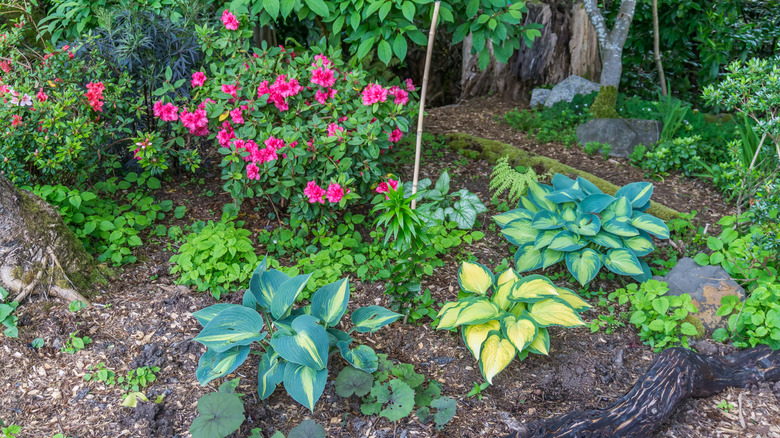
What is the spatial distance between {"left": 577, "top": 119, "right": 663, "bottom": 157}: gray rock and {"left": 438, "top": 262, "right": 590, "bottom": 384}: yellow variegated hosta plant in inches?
A: 102

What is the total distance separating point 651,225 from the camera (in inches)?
117

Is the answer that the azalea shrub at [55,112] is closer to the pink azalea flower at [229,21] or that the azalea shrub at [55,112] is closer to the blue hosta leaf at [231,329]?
the pink azalea flower at [229,21]

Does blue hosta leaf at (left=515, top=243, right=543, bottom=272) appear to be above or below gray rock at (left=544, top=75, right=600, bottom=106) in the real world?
below

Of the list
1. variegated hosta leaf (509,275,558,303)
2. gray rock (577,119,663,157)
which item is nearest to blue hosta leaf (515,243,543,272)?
variegated hosta leaf (509,275,558,303)

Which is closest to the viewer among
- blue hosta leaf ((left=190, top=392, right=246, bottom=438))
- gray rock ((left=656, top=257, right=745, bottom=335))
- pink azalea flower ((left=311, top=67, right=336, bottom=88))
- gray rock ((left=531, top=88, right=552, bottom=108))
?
blue hosta leaf ((left=190, top=392, right=246, bottom=438))

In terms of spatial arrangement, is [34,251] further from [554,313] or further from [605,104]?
[605,104]

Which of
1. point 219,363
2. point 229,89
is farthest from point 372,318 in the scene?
point 229,89

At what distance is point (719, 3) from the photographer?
6.09m

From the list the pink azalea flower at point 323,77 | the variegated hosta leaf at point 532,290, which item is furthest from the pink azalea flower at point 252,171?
the variegated hosta leaf at point 532,290

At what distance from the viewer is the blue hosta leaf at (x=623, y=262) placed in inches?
113

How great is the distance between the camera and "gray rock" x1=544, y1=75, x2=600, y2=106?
18.5 feet

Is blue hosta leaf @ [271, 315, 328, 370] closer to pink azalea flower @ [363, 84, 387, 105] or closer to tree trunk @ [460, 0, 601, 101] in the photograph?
pink azalea flower @ [363, 84, 387, 105]

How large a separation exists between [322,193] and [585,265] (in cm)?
154

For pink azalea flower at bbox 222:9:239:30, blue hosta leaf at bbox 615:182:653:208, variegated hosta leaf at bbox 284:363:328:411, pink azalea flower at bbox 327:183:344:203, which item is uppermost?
pink azalea flower at bbox 222:9:239:30
